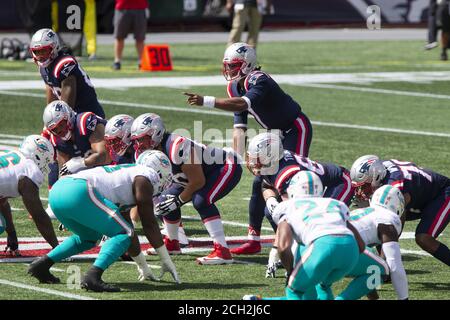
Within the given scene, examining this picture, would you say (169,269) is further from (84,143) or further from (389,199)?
(84,143)

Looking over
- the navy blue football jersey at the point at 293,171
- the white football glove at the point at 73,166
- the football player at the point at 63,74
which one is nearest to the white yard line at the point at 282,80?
the football player at the point at 63,74

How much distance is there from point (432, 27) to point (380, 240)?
21188 mm

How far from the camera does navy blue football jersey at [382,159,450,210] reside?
10.3 meters

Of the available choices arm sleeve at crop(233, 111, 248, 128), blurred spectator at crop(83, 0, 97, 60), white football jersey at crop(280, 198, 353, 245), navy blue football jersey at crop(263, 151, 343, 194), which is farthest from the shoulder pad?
blurred spectator at crop(83, 0, 97, 60)

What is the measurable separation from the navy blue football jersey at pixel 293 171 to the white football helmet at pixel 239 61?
1.43 m

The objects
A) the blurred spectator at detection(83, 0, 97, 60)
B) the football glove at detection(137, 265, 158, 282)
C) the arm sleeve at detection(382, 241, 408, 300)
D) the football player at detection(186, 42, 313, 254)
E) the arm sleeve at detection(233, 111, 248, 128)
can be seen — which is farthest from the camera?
the blurred spectator at detection(83, 0, 97, 60)

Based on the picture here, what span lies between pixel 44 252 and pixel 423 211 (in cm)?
320

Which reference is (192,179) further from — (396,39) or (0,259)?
(396,39)

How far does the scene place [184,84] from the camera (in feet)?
75.9

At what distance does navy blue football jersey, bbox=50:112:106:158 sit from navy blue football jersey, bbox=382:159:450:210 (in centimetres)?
293

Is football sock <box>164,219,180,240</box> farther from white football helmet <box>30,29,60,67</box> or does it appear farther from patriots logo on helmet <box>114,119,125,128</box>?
white football helmet <box>30,29,60,67</box>

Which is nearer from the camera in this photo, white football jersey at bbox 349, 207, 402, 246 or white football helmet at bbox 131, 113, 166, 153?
white football jersey at bbox 349, 207, 402, 246
